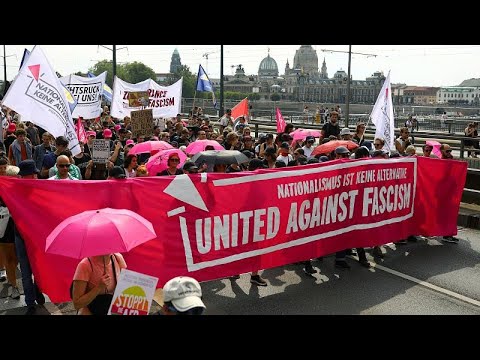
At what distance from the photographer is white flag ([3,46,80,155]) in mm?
8242

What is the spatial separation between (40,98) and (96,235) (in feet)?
16.8

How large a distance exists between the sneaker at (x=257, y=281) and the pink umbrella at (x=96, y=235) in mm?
2966

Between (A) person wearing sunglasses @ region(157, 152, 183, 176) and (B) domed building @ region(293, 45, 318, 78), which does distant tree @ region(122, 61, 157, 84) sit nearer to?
(B) domed building @ region(293, 45, 318, 78)

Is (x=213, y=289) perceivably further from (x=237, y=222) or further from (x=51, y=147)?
(x=51, y=147)

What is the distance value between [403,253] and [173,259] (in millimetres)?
4032

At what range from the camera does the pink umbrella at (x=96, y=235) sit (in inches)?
151

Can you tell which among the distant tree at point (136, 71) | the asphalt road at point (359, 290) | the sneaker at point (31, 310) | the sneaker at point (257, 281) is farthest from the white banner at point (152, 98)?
the distant tree at point (136, 71)

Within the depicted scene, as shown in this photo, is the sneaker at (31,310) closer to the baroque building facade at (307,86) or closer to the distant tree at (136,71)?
the distant tree at (136,71)

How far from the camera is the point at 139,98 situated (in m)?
16.6

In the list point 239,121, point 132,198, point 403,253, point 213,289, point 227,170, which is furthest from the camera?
point 239,121

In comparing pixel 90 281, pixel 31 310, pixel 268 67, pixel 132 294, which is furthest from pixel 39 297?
pixel 268 67

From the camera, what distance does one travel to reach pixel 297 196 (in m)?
6.79

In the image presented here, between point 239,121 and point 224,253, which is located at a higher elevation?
point 239,121

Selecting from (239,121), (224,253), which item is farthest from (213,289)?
(239,121)
